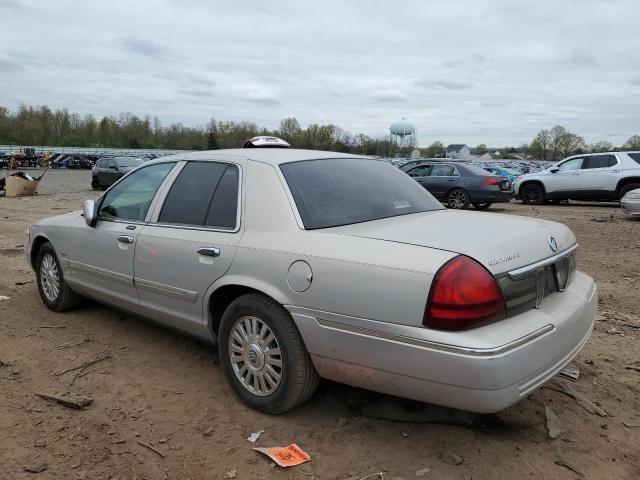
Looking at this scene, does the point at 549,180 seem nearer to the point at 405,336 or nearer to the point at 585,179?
the point at 585,179

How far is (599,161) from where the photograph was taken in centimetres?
1584

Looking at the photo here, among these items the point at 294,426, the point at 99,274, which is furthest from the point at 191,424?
the point at 99,274

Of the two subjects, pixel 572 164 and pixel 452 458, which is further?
pixel 572 164

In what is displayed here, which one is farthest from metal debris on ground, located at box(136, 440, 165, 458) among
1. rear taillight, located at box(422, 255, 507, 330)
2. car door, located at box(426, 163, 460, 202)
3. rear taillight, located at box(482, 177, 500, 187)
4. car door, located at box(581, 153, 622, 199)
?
car door, located at box(581, 153, 622, 199)

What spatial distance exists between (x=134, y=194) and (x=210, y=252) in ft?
4.38

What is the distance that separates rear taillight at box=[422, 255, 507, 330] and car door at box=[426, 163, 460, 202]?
1288cm

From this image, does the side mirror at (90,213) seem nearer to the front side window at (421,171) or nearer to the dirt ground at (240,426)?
the dirt ground at (240,426)

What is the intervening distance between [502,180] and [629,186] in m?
3.58

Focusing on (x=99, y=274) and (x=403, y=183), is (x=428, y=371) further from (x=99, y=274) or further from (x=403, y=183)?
(x=99, y=274)

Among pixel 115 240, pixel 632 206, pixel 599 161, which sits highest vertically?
pixel 599 161

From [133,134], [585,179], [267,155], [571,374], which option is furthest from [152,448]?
[133,134]

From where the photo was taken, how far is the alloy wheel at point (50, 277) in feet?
16.7

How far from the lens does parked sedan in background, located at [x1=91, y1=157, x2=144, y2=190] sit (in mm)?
22875

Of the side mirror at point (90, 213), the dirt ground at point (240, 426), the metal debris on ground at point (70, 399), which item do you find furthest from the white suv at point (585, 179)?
the metal debris on ground at point (70, 399)
